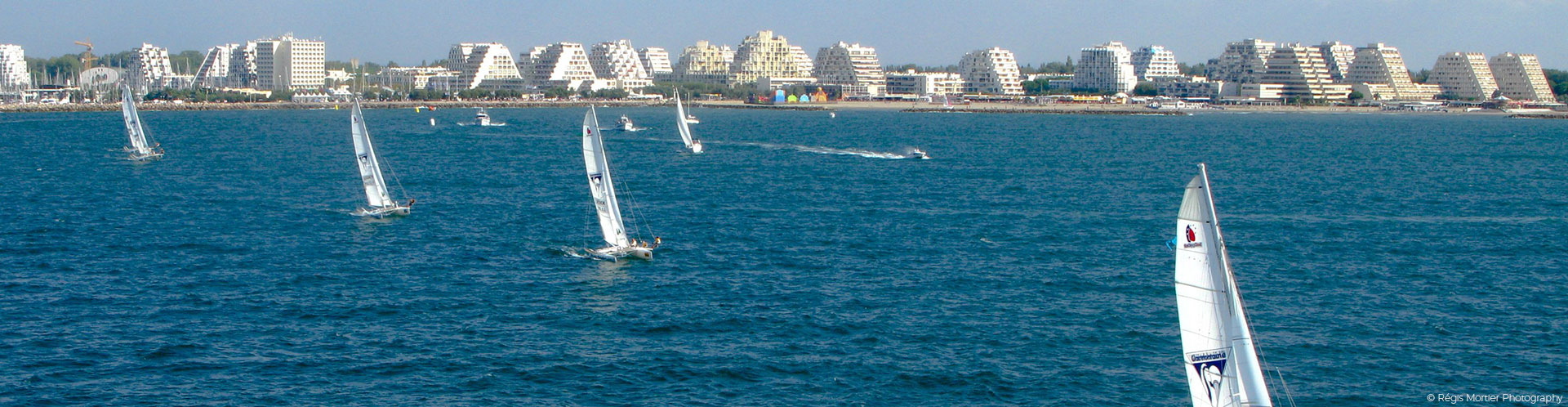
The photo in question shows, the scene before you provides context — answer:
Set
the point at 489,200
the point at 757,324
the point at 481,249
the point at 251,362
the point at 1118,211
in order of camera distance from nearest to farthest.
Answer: the point at 251,362 < the point at 757,324 < the point at 481,249 < the point at 1118,211 < the point at 489,200

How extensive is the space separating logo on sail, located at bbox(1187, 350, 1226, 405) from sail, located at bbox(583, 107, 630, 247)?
2794cm

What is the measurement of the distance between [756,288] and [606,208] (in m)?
8.57

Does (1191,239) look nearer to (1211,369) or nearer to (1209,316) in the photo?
(1209,316)

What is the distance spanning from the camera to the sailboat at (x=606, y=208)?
47469 mm

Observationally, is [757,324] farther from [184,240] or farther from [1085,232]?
[184,240]

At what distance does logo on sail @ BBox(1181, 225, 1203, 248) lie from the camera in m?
21.7

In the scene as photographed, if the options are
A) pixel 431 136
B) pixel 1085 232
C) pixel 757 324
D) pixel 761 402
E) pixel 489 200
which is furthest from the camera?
pixel 431 136

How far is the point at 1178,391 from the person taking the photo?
99.1ft

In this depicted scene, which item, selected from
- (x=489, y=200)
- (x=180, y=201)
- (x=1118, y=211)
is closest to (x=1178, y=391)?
(x=1118, y=211)

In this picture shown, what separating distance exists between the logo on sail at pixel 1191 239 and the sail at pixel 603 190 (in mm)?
28731

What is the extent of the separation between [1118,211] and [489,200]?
31703 mm

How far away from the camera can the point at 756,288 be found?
41.9m

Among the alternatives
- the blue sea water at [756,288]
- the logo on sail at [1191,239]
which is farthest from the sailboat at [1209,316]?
the blue sea water at [756,288]

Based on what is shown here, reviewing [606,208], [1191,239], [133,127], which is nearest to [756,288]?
[606,208]
